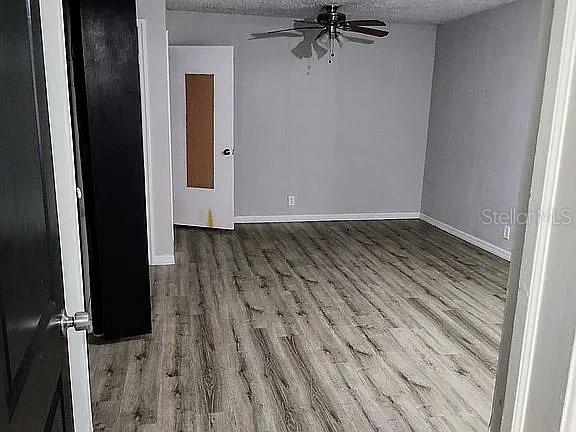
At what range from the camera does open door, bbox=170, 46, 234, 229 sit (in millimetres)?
5148

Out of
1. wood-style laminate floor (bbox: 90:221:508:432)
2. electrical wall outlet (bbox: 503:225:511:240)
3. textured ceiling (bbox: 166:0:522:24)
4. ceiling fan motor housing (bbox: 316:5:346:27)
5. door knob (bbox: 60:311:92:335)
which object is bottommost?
wood-style laminate floor (bbox: 90:221:508:432)

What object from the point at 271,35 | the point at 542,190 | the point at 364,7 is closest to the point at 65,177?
the point at 542,190

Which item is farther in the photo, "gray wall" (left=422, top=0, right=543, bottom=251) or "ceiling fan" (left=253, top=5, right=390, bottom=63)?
"ceiling fan" (left=253, top=5, right=390, bottom=63)

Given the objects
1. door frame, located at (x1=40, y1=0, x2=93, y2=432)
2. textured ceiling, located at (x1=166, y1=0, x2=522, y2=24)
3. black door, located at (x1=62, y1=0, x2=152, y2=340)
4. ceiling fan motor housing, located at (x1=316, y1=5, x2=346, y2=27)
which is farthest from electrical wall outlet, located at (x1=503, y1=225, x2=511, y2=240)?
door frame, located at (x1=40, y1=0, x2=93, y2=432)

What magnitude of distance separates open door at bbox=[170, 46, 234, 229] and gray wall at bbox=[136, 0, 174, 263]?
3.53ft

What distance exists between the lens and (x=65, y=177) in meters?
1.61

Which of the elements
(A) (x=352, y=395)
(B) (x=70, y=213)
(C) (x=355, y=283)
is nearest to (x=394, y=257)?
(C) (x=355, y=283)

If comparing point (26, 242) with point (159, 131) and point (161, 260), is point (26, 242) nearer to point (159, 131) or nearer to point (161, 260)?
point (159, 131)

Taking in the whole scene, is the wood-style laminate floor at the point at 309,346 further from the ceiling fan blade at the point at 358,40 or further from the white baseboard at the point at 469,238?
the ceiling fan blade at the point at 358,40

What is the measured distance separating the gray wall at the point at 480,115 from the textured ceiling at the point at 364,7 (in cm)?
26

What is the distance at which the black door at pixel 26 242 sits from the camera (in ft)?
2.40

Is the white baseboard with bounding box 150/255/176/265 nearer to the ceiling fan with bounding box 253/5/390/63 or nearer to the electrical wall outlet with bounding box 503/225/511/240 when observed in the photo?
the ceiling fan with bounding box 253/5/390/63

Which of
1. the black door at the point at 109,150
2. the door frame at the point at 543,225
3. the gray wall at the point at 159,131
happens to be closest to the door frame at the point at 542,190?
the door frame at the point at 543,225

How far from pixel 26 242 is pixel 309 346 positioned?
2.32 m
